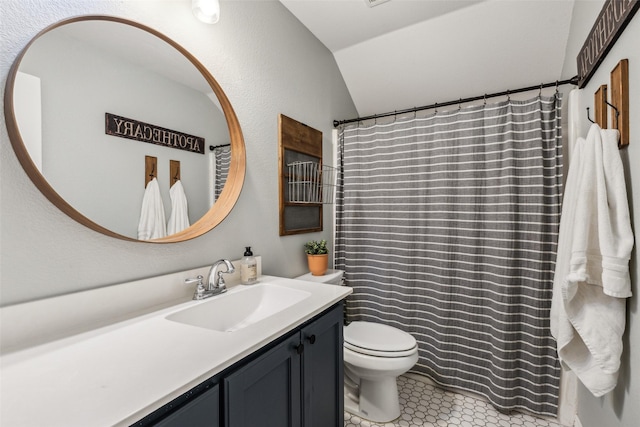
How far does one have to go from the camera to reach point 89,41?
95 cm

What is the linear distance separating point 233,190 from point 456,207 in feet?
4.60

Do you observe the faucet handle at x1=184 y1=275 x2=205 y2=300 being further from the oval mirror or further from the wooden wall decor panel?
the wooden wall decor panel

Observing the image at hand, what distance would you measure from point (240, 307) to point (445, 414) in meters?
1.38

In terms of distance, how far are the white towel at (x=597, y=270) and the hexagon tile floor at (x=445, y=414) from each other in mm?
764

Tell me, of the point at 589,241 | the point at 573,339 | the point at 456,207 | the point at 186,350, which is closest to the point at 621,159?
the point at 589,241

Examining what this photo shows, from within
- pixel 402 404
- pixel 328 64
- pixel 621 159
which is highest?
pixel 328 64

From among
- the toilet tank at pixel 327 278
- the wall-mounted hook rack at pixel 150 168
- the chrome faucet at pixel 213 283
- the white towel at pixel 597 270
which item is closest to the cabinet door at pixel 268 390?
the chrome faucet at pixel 213 283

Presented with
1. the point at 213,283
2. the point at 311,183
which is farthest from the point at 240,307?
the point at 311,183

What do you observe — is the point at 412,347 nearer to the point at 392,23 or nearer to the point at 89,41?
the point at 89,41

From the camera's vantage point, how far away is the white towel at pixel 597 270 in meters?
0.95

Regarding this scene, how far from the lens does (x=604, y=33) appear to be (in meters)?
1.08

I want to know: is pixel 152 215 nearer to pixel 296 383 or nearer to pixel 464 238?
pixel 296 383

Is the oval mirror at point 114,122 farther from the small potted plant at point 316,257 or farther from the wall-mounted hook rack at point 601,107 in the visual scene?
the wall-mounted hook rack at point 601,107

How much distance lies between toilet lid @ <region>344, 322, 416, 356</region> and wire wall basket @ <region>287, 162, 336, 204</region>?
2.90ft
